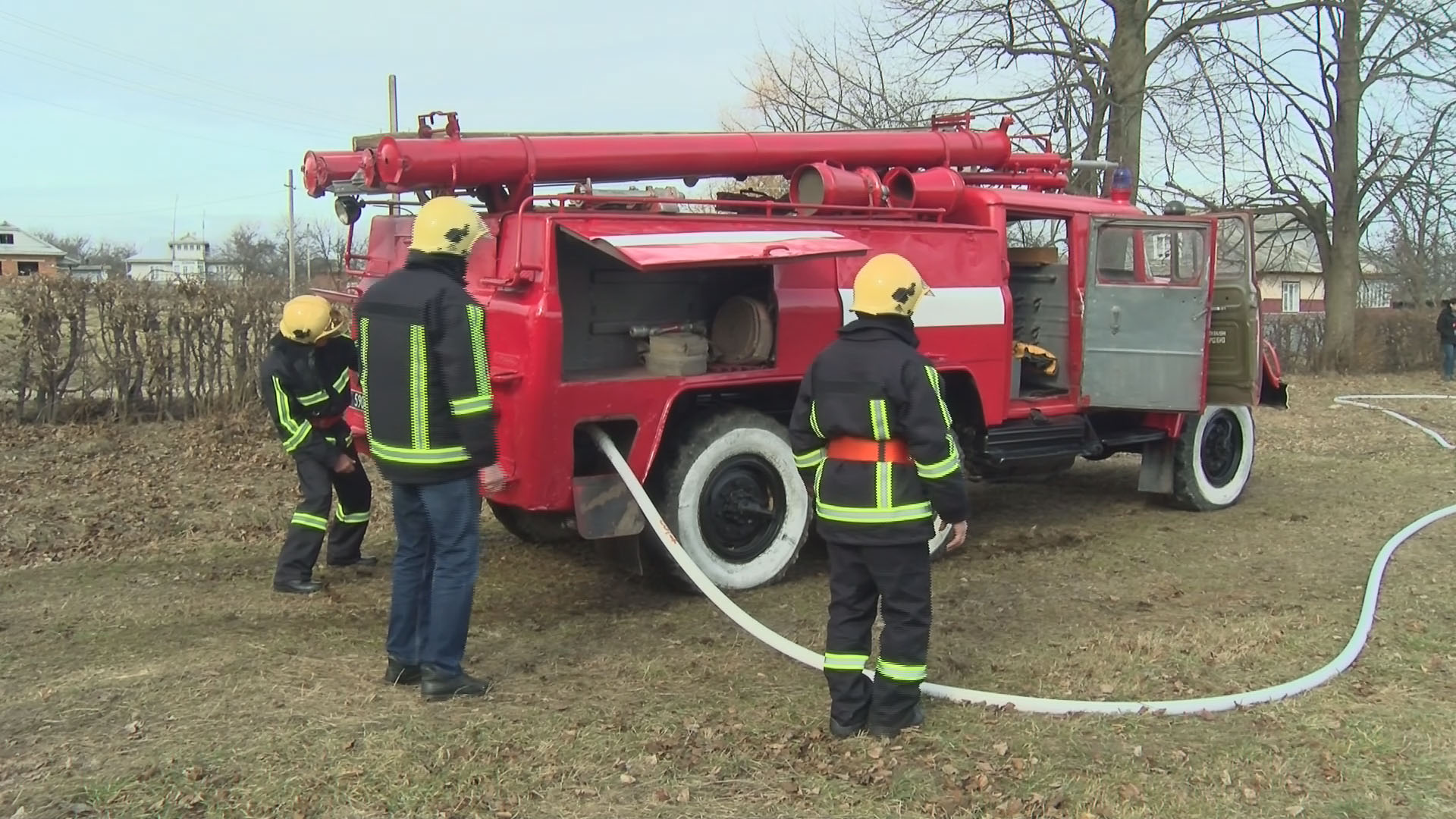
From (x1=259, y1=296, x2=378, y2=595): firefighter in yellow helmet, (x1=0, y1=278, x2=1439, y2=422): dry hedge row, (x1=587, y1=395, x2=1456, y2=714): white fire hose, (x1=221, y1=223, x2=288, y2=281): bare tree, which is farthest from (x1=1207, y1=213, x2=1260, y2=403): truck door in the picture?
(x1=221, y1=223, x2=288, y2=281): bare tree

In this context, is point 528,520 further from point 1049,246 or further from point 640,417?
point 1049,246

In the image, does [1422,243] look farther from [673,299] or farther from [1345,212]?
[673,299]

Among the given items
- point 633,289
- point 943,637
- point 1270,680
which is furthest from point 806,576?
point 1270,680

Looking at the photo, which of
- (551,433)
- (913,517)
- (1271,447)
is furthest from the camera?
(1271,447)

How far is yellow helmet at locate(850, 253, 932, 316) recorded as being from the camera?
13.6ft

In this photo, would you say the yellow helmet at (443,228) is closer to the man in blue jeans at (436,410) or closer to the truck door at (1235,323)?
the man in blue jeans at (436,410)

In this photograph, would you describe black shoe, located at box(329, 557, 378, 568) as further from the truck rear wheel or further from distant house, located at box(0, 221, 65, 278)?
distant house, located at box(0, 221, 65, 278)

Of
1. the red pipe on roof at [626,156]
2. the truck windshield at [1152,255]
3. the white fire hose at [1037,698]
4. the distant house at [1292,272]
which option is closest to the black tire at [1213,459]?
the distant house at [1292,272]

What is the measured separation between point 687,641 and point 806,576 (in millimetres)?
1431

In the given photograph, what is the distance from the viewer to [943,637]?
551cm

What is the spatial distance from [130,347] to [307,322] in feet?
16.2

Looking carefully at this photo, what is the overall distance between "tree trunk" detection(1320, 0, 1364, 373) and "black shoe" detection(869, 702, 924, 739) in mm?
19983

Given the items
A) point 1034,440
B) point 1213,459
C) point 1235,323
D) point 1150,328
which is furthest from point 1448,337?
point 1034,440

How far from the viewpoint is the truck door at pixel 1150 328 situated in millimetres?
7730
